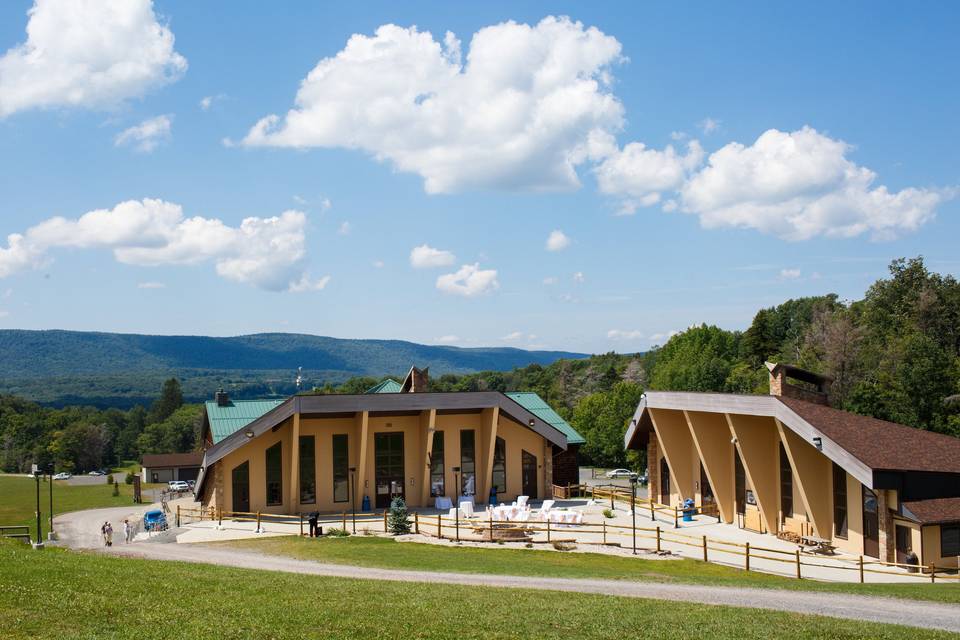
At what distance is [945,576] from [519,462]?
1751 centimetres

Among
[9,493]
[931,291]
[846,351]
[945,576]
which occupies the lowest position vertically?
[9,493]

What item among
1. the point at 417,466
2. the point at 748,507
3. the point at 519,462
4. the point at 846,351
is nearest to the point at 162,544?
the point at 417,466

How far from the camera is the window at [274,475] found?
31.7 meters

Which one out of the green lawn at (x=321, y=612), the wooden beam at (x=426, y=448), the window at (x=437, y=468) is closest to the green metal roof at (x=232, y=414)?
the wooden beam at (x=426, y=448)

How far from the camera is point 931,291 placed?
6106cm

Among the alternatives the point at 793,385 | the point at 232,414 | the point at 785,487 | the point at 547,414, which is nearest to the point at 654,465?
the point at 547,414

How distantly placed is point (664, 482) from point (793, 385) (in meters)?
8.06

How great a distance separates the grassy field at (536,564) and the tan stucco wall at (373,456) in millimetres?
6284

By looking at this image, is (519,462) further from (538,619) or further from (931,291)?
(931,291)

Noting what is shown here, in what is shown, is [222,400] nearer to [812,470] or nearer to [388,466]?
[388,466]

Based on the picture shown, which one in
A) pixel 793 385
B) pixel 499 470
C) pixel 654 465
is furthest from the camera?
pixel 654 465

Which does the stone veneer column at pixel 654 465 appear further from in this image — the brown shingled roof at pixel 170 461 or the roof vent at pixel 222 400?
the brown shingled roof at pixel 170 461

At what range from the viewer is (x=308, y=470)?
106 feet

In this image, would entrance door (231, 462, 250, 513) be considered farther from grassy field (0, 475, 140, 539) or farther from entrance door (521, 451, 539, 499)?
entrance door (521, 451, 539, 499)
